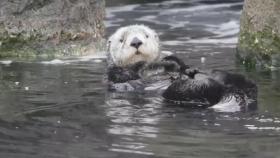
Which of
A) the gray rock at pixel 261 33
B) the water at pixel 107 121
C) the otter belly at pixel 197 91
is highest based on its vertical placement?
the gray rock at pixel 261 33

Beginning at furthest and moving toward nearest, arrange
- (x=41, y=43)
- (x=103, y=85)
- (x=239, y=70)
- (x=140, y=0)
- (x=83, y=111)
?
1. (x=140, y=0)
2. (x=41, y=43)
3. (x=239, y=70)
4. (x=103, y=85)
5. (x=83, y=111)

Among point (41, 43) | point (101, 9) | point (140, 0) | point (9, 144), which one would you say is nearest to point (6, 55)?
point (41, 43)

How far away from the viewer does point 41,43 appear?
7.99 metres

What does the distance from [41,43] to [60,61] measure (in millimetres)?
616

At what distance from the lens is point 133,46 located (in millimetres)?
5355

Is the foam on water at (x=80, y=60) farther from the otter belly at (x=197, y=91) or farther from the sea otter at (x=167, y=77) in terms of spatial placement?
the otter belly at (x=197, y=91)

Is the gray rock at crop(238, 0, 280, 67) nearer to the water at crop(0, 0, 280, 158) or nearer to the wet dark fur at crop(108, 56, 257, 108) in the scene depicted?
the water at crop(0, 0, 280, 158)

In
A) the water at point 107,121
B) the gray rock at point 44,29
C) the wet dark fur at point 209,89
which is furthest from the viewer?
the gray rock at point 44,29

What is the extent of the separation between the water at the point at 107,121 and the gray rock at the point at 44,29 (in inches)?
23.4

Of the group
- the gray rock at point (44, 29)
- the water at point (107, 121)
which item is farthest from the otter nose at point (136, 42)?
the gray rock at point (44, 29)

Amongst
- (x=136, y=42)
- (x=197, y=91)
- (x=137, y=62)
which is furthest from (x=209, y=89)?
(x=137, y=62)

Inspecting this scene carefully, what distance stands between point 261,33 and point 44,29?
2.74 m

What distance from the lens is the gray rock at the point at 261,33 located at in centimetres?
667

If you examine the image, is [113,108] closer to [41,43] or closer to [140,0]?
[41,43]
